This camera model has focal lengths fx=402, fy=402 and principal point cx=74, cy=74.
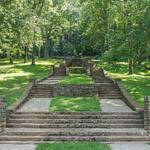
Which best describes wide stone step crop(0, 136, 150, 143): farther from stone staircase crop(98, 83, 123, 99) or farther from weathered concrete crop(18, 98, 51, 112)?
stone staircase crop(98, 83, 123, 99)

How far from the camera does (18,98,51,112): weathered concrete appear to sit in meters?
21.6

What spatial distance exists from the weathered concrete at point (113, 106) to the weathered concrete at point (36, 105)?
322 cm

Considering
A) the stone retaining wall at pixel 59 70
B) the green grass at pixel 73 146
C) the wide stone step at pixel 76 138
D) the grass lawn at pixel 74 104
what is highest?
the stone retaining wall at pixel 59 70

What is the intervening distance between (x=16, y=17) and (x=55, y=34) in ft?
129

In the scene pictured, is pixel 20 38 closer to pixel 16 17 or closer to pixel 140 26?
pixel 16 17

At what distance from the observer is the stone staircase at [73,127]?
1788 centimetres

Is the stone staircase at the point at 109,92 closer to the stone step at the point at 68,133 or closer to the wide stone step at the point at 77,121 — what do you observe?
the wide stone step at the point at 77,121

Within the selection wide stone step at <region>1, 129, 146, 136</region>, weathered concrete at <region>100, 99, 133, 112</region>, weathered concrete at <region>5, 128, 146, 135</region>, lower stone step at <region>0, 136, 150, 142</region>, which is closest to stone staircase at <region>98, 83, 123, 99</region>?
weathered concrete at <region>100, 99, 133, 112</region>

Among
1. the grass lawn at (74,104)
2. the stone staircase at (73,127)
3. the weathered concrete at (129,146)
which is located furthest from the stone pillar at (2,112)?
the weathered concrete at (129,146)

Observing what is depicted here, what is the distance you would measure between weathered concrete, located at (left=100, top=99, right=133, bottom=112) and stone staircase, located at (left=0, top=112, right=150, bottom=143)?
→ 44.5 inches

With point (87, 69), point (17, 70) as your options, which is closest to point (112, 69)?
point (87, 69)

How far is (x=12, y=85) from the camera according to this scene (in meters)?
31.8

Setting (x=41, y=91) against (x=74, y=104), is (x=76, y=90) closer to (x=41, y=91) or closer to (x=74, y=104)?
(x=41, y=91)

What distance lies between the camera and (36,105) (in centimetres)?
2309
